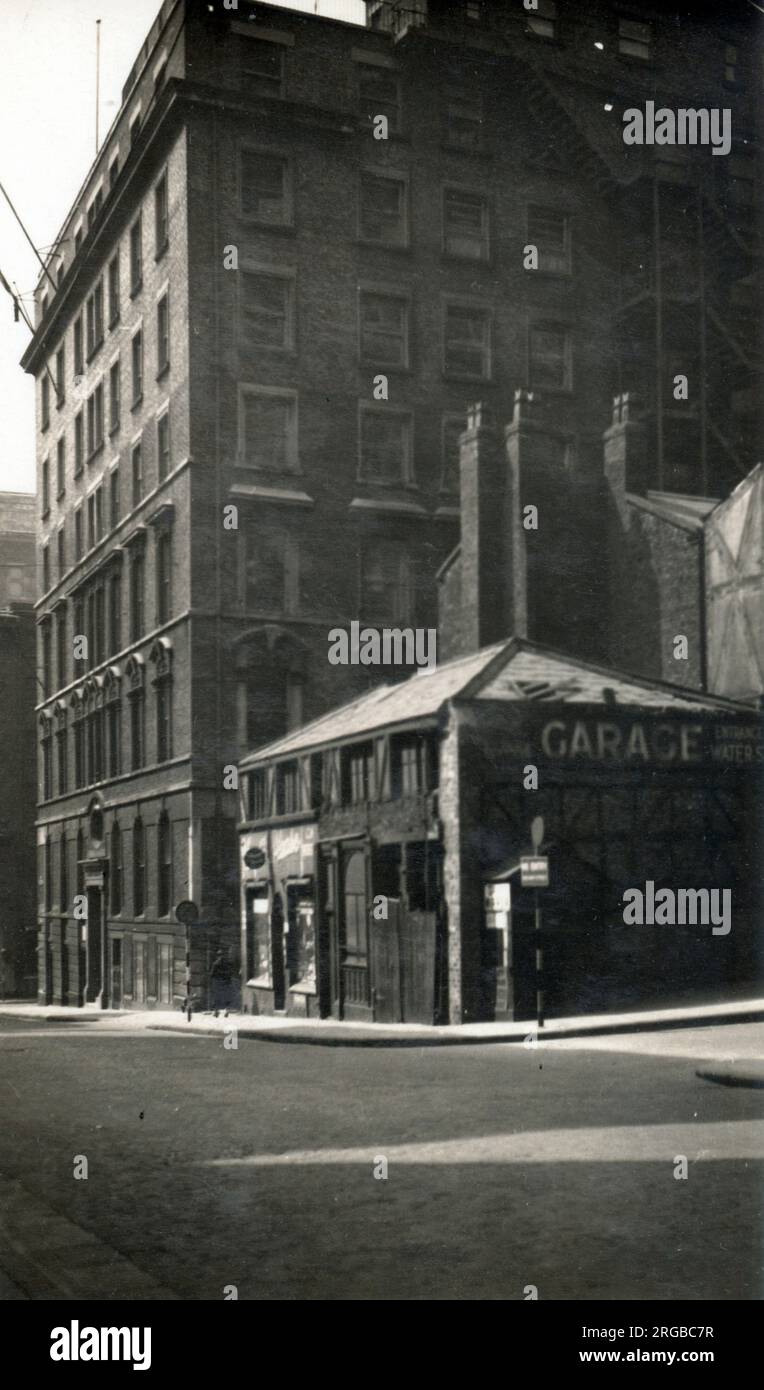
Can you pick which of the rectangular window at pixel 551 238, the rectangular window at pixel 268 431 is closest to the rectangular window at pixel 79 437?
the rectangular window at pixel 268 431

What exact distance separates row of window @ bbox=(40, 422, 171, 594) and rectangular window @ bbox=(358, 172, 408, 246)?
15.0 ft

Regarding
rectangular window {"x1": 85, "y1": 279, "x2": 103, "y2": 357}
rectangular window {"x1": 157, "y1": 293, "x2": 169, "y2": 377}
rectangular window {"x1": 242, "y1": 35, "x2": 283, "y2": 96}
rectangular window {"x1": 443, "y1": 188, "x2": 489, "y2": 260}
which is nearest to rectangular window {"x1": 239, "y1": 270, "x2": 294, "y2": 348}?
rectangular window {"x1": 157, "y1": 293, "x2": 169, "y2": 377}

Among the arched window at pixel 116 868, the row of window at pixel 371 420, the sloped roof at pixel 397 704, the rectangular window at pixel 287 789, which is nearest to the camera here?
the row of window at pixel 371 420

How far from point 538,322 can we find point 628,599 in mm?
14587

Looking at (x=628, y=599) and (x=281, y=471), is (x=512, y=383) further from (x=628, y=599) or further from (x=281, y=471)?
(x=628, y=599)

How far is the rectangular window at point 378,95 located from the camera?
1652 cm

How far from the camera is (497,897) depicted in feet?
76.4

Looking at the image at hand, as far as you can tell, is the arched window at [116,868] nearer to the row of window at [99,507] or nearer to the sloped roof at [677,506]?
the row of window at [99,507]

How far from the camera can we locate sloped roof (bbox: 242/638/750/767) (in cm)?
2352

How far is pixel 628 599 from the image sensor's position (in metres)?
30.8

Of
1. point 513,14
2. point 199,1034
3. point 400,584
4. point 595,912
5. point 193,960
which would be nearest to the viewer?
point 513,14

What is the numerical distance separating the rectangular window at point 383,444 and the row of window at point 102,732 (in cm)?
1167

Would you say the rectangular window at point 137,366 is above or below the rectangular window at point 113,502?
below

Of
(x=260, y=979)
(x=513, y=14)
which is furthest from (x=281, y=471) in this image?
(x=260, y=979)
